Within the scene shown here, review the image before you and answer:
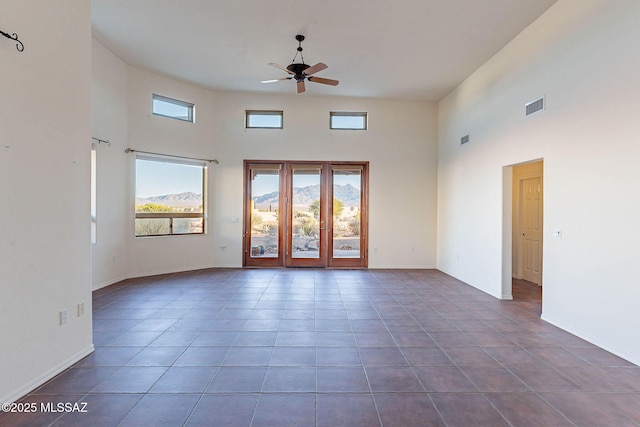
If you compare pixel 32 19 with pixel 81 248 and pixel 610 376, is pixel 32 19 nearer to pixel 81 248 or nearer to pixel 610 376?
pixel 81 248

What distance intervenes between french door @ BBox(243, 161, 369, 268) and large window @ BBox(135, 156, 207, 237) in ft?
3.48

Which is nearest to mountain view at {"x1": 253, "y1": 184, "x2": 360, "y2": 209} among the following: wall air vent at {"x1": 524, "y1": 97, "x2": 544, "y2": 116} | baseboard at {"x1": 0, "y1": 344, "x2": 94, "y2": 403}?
wall air vent at {"x1": 524, "y1": 97, "x2": 544, "y2": 116}

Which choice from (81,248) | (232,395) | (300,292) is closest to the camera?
(232,395)

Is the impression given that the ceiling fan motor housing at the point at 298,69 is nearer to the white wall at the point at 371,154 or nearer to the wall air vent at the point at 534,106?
the white wall at the point at 371,154

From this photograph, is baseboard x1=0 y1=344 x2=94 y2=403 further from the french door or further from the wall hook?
the french door

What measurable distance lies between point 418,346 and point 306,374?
4.11ft

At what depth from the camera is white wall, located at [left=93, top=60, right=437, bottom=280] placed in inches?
283

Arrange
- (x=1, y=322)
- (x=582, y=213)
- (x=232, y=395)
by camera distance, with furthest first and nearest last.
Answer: (x=582, y=213), (x=232, y=395), (x=1, y=322)

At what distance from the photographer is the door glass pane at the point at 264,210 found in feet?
24.5

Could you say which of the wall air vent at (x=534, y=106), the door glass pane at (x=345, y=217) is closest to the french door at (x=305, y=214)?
the door glass pane at (x=345, y=217)

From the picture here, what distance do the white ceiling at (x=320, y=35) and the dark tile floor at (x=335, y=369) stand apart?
3.99m

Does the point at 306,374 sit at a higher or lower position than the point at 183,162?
lower

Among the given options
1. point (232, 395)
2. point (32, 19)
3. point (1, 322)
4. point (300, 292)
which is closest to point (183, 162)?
point (300, 292)

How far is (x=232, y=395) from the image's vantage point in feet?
7.68
